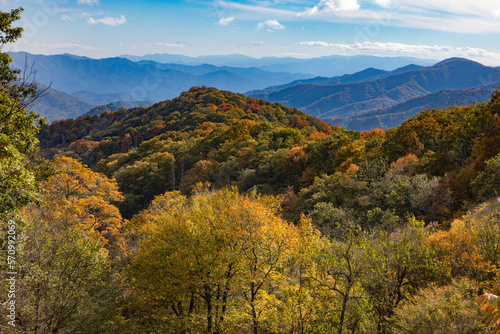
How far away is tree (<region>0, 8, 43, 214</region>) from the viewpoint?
817 centimetres

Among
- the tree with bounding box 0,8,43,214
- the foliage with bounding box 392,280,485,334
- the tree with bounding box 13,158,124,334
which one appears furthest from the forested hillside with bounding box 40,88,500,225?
the tree with bounding box 0,8,43,214

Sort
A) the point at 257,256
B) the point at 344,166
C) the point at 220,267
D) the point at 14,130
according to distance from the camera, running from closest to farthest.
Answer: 1. the point at 14,130
2. the point at 257,256
3. the point at 220,267
4. the point at 344,166

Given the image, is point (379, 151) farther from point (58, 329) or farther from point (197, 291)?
point (58, 329)

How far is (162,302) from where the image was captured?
61.3ft

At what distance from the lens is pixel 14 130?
1047 centimetres

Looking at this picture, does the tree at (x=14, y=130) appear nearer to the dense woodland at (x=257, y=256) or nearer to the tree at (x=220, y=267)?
the dense woodland at (x=257, y=256)

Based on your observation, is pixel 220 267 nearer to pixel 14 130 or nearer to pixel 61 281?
pixel 61 281

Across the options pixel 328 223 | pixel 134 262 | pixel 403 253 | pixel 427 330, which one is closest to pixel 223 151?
pixel 328 223

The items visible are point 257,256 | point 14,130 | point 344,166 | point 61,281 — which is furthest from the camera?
point 344,166

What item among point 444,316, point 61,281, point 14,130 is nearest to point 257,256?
point 444,316

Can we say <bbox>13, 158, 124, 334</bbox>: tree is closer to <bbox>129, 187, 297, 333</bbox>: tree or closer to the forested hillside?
<bbox>129, 187, 297, 333</bbox>: tree

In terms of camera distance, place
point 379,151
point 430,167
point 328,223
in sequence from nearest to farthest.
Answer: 1. point 328,223
2. point 430,167
3. point 379,151

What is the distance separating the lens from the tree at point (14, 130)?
8.17 meters

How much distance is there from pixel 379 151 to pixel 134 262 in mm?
35060
